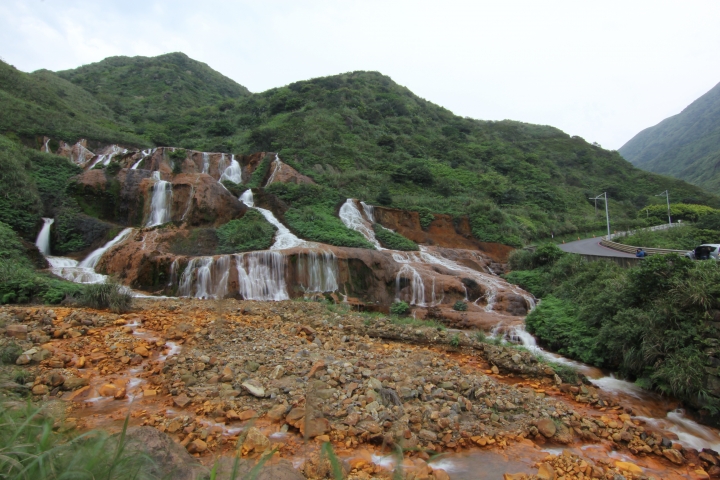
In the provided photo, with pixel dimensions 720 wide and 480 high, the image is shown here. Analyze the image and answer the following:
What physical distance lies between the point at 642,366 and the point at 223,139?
41.6m

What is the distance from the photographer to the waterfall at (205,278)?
1481 centimetres

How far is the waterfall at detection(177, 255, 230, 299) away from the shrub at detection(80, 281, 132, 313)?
4.24 m

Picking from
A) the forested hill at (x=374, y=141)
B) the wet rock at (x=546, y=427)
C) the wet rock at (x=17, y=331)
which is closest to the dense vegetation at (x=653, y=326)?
the wet rock at (x=546, y=427)

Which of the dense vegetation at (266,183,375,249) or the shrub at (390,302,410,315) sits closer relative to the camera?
the shrub at (390,302,410,315)

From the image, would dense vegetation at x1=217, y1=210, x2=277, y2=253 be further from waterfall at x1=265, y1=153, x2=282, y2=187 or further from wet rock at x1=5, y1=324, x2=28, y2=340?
wet rock at x1=5, y1=324, x2=28, y2=340

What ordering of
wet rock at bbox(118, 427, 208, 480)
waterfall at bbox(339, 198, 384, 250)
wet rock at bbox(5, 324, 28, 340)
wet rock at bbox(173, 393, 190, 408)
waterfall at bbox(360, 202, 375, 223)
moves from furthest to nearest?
waterfall at bbox(360, 202, 375, 223)
waterfall at bbox(339, 198, 384, 250)
wet rock at bbox(5, 324, 28, 340)
wet rock at bbox(173, 393, 190, 408)
wet rock at bbox(118, 427, 208, 480)

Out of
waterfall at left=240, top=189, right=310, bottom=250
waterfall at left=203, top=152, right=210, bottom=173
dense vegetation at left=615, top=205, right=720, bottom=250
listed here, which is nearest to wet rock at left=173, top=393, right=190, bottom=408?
waterfall at left=240, top=189, right=310, bottom=250

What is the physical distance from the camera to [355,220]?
25.9 metres

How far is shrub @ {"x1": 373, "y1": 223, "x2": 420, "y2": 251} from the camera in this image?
927 inches

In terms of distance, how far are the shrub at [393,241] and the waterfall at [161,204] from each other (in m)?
12.2

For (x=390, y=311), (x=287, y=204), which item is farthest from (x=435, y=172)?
(x=390, y=311)

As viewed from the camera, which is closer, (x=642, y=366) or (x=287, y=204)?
(x=642, y=366)

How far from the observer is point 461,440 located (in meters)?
5.52

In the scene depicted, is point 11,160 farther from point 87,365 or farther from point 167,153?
point 87,365
